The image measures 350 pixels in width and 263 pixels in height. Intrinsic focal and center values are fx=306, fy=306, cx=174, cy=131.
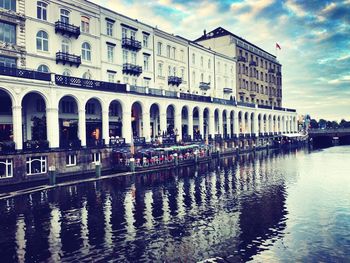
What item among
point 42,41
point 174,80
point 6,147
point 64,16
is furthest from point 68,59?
point 174,80

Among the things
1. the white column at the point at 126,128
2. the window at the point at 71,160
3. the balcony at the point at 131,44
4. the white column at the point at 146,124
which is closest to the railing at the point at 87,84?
the white column at the point at 126,128

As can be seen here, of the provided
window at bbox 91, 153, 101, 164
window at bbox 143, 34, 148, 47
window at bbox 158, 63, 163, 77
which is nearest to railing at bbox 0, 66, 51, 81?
window at bbox 91, 153, 101, 164

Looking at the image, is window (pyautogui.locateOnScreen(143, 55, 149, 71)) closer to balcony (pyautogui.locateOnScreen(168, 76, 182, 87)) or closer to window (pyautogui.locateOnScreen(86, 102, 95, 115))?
balcony (pyautogui.locateOnScreen(168, 76, 182, 87))

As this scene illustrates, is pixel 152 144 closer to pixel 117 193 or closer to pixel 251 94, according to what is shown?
pixel 117 193

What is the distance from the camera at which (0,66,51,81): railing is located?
32.5 meters

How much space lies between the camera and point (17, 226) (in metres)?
18.8

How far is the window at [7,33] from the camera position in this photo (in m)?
36.6

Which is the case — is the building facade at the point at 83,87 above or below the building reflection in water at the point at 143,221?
A: above

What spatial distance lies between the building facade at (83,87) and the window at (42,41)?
0.44 feet

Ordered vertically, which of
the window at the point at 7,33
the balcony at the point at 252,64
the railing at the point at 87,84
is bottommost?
the railing at the point at 87,84

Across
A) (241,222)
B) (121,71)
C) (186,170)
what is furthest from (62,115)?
(241,222)

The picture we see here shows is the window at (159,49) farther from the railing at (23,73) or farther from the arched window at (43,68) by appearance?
the railing at (23,73)

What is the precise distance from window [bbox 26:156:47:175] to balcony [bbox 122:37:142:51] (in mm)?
25306

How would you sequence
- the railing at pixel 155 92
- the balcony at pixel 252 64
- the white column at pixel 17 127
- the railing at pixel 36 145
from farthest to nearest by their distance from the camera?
1. the balcony at pixel 252 64
2. the railing at pixel 155 92
3. the railing at pixel 36 145
4. the white column at pixel 17 127
